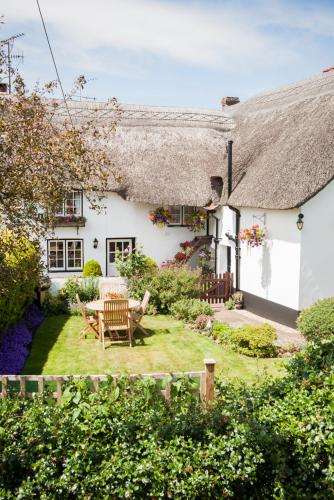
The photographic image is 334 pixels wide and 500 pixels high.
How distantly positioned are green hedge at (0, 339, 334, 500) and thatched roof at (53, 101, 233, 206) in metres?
15.1

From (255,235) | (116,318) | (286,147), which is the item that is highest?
(286,147)

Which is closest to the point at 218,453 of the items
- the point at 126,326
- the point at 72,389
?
the point at 72,389

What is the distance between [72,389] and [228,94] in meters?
25.0

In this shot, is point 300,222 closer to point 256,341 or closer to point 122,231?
point 256,341

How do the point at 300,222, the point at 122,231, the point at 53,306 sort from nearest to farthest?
the point at 300,222
the point at 53,306
the point at 122,231

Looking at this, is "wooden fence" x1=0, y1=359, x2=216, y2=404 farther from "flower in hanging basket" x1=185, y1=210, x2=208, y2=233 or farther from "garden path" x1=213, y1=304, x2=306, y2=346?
"flower in hanging basket" x1=185, y1=210, x2=208, y2=233

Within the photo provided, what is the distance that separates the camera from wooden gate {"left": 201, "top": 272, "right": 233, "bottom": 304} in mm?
19234

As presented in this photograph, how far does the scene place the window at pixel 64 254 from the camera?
71.8 ft

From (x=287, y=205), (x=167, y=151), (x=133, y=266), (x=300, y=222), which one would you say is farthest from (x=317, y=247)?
(x=167, y=151)

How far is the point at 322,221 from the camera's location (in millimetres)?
15406

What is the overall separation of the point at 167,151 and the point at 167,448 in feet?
61.8

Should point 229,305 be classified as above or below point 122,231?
below

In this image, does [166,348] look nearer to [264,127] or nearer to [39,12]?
[39,12]

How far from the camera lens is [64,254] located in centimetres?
2195
